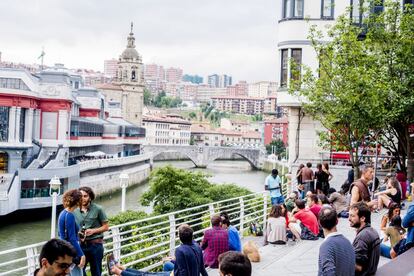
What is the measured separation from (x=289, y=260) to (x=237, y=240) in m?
1.14

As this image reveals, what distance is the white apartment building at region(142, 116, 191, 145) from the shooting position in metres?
112

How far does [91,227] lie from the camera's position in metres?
6.95

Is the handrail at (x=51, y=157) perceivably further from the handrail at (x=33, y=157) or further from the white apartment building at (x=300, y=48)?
the white apartment building at (x=300, y=48)

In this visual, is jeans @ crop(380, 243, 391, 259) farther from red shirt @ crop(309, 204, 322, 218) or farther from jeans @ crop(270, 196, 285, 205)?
jeans @ crop(270, 196, 285, 205)

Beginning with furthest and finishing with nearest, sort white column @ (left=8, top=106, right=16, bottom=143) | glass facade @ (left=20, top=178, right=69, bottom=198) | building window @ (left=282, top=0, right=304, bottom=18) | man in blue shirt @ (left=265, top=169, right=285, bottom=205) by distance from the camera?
1. white column @ (left=8, top=106, right=16, bottom=143)
2. glass facade @ (left=20, top=178, right=69, bottom=198)
3. building window @ (left=282, top=0, right=304, bottom=18)
4. man in blue shirt @ (left=265, top=169, right=285, bottom=205)

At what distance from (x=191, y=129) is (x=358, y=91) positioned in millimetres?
112636

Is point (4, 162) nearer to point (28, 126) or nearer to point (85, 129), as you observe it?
point (28, 126)

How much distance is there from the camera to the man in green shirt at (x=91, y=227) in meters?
6.86

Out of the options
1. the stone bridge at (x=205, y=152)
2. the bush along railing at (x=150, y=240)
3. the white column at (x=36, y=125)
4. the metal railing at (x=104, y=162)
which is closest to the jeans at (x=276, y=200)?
the bush along railing at (x=150, y=240)

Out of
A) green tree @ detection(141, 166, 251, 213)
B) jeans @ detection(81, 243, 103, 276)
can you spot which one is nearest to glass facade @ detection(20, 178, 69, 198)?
green tree @ detection(141, 166, 251, 213)

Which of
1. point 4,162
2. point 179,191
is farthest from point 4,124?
point 179,191

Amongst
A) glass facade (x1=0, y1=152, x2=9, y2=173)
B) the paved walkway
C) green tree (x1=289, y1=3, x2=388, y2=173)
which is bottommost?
glass facade (x1=0, y1=152, x2=9, y2=173)

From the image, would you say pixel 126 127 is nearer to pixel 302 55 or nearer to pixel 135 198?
pixel 135 198

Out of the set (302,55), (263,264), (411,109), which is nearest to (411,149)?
(411,109)
